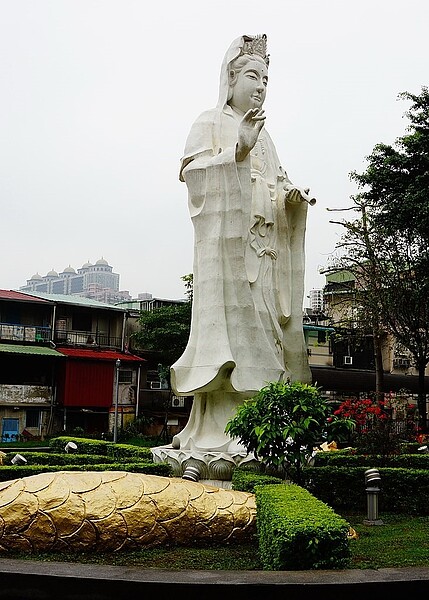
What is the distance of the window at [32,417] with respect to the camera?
3288 centimetres

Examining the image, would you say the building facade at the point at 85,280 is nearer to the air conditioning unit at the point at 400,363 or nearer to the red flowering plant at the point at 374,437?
the air conditioning unit at the point at 400,363

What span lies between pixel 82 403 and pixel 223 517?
2711cm

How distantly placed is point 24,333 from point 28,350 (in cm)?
185

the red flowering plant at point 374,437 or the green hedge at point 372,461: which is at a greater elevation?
the red flowering plant at point 374,437

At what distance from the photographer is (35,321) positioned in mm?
35469

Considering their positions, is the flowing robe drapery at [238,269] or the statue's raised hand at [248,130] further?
the flowing robe drapery at [238,269]

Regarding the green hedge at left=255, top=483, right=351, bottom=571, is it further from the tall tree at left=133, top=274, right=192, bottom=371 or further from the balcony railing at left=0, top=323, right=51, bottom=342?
the balcony railing at left=0, top=323, right=51, bottom=342

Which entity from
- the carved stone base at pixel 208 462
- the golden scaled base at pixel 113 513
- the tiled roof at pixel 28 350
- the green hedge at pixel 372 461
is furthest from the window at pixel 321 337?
the golden scaled base at pixel 113 513

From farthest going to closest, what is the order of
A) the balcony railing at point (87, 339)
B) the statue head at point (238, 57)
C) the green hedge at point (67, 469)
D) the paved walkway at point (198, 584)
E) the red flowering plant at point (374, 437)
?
1. the balcony railing at point (87, 339)
2. the red flowering plant at point (374, 437)
3. the statue head at point (238, 57)
4. the green hedge at point (67, 469)
5. the paved walkway at point (198, 584)

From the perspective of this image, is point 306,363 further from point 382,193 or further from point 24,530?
point 382,193

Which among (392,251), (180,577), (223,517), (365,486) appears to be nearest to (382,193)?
(392,251)

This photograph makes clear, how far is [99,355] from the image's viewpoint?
3444cm

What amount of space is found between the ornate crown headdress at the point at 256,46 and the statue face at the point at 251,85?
0.17m

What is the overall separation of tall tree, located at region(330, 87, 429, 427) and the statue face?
733 cm
